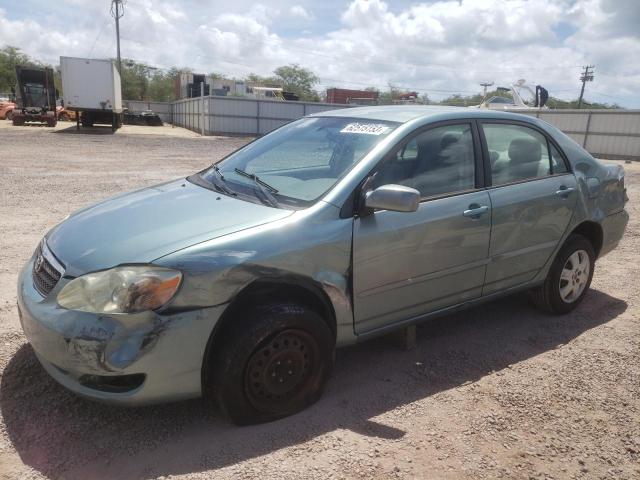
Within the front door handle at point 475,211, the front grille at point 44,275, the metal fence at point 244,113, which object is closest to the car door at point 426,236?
the front door handle at point 475,211

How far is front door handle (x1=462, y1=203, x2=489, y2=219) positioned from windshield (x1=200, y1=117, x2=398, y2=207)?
2.38ft

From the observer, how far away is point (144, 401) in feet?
7.82

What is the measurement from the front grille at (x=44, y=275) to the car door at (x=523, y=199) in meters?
2.65

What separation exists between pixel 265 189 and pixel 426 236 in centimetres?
101

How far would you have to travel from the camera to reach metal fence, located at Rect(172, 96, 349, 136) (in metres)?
31.7

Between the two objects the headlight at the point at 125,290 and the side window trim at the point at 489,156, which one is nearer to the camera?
the headlight at the point at 125,290

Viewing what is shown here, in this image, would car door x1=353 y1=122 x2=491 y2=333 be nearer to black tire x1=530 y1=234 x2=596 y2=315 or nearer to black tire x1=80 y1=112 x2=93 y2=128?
black tire x1=530 y1=234 x2=596 y2=315

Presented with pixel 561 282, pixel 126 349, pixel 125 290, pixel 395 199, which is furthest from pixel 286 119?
pixel 126 349

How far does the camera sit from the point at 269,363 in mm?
2609

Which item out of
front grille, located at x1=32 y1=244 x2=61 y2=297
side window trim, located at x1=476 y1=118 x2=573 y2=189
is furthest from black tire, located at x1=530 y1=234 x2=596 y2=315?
front grille, located at x1=32 y1=244 x2=61 y2=297

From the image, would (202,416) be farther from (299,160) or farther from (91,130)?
(91,130)

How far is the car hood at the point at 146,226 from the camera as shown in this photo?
246 cm

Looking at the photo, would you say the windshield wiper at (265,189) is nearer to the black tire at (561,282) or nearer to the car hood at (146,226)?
the car hood at (146,226)

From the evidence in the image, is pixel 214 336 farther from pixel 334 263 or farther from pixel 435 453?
pixel 435 453
